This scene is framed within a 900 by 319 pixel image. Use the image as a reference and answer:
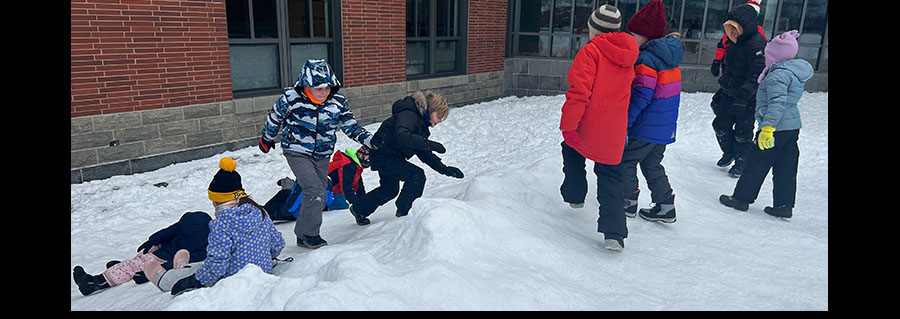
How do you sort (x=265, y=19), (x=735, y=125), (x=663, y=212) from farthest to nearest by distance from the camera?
(x=265, y=19) < (x=735, y=125) < (x=663, y=212)

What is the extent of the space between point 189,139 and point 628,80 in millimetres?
6232

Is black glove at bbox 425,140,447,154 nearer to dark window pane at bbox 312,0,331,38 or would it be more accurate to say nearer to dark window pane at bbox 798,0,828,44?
dark window pane at bbox 312,0,331,38

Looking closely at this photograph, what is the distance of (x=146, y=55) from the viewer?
22.7 ft

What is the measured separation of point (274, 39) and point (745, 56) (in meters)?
6.54

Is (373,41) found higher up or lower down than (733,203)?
higher up

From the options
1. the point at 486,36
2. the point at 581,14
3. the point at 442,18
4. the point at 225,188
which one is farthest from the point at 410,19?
the point at 225,188

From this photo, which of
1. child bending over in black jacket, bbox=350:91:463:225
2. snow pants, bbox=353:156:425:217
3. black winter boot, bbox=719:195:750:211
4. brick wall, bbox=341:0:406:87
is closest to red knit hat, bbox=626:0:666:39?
child bending over in black jacket, bbox=350:91:463:225

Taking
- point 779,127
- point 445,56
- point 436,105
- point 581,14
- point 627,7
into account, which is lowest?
point 779,127

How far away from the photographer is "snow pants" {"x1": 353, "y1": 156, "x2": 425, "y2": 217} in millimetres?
4910

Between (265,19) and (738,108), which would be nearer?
(738,108)

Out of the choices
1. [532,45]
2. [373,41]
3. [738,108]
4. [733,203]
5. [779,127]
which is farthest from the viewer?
[532,45]

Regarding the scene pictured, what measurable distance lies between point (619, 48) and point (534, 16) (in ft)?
33.9

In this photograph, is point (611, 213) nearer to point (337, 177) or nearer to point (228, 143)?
point (337, 177)

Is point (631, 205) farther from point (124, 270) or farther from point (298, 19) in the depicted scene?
point (298, 19)
